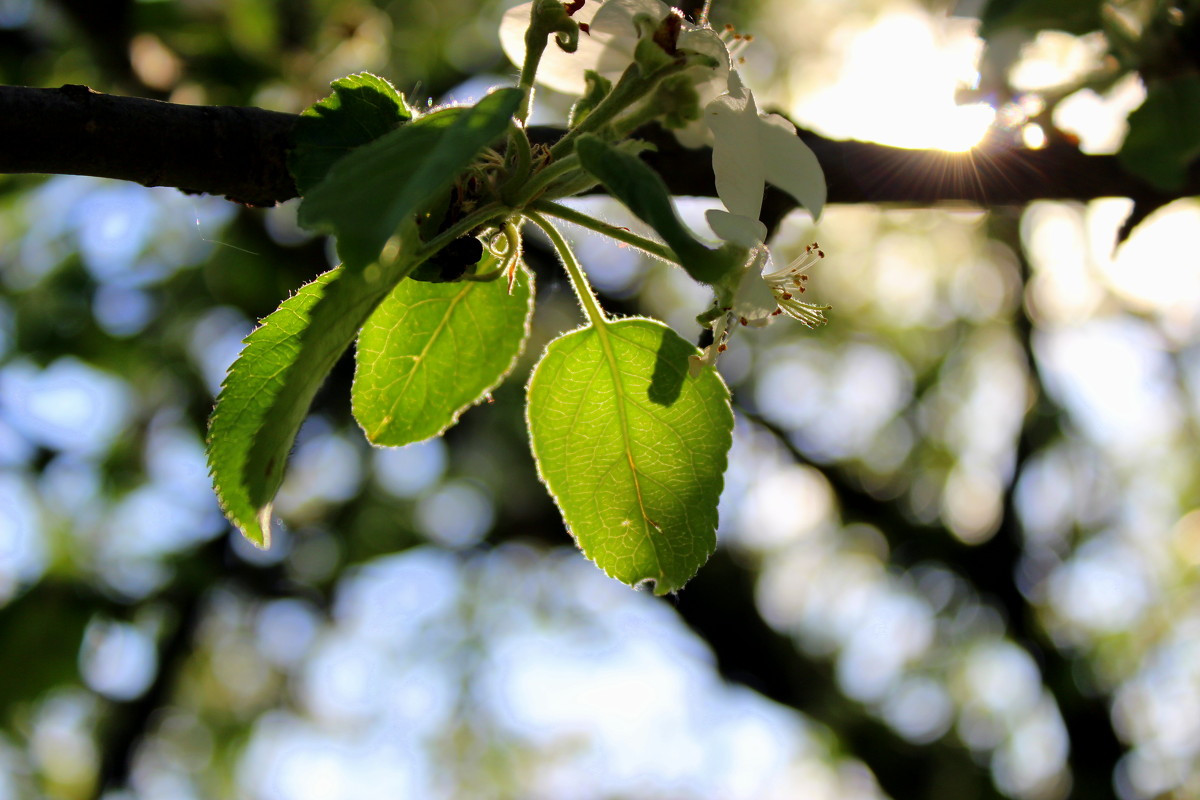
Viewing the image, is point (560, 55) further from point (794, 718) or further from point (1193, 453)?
point (1193, 453)

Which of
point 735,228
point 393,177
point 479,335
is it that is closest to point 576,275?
point 479,335

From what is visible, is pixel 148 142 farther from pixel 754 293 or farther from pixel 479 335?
pixel 754 293

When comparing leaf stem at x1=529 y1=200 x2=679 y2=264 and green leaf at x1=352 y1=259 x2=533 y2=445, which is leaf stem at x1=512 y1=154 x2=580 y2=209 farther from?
green leaf at x1=352 y1=259 x2=533 y2=445

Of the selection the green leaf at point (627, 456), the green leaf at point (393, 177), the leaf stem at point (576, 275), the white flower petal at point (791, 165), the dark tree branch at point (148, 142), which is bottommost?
the green leaf at point (627, 456)

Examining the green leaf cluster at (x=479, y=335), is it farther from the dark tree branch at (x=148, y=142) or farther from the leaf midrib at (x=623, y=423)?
the dark tree branch at (x=148, y=142)

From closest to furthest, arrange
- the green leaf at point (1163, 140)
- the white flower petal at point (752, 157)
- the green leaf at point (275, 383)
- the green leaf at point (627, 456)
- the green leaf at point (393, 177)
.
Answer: the green leaf at point (393, 177) < the green leaf at point (275, 383) < the white flower petal at point (752, 157) < the green leaf at point (627, 456) < the green leaf at point (1163, 140)

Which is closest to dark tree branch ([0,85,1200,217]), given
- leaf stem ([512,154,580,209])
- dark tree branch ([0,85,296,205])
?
dark tree branch ([0,85,296,205])

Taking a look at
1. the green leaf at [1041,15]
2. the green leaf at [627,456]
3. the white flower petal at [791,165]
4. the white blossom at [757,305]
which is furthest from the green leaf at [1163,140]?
the green leaf at [627,456]
